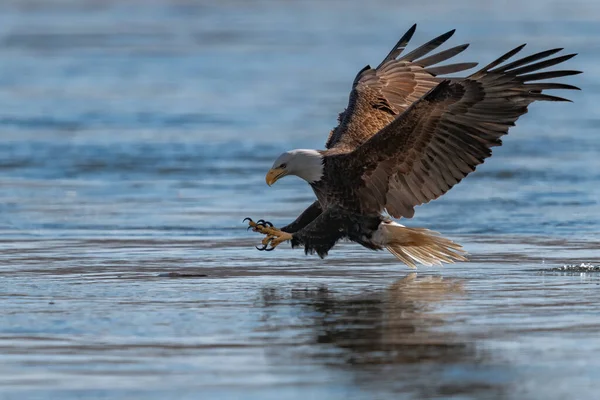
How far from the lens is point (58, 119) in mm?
15438

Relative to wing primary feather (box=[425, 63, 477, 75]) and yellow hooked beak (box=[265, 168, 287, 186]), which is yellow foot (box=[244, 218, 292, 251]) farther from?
wing primary feather (box=[425, 63, 477, 75])

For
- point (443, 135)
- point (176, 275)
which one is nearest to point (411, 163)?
point (443, 135)

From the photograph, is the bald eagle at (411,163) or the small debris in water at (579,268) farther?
the small debris in water at (579,268)

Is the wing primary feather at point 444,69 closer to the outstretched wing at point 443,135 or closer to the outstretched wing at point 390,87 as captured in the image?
the outstretched wing at point 390,87

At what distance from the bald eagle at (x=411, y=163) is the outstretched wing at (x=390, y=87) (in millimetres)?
471

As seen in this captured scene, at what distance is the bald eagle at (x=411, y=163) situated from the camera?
7578 mm

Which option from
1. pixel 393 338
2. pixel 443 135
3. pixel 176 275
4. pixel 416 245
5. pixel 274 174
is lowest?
pixel 393 338

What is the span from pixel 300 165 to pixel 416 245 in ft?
2.47

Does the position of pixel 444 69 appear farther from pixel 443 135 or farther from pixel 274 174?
pixel 274 174

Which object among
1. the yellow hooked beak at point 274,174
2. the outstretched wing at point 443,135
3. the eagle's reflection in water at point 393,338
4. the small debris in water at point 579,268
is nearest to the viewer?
the eagle's reflection in water at point 393,338

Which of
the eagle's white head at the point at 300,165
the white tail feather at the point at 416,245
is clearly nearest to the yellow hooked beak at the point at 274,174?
the eagle's white head at the point at 300,165

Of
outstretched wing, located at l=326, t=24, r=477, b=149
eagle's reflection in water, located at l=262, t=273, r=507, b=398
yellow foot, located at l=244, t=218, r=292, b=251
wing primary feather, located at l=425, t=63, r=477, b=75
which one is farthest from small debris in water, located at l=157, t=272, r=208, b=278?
wing primary feather, located at l=425, t=63, r=477, b=75

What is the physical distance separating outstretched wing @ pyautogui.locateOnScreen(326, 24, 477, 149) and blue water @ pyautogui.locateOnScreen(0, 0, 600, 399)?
744 mm

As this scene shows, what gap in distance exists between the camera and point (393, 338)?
586cm
